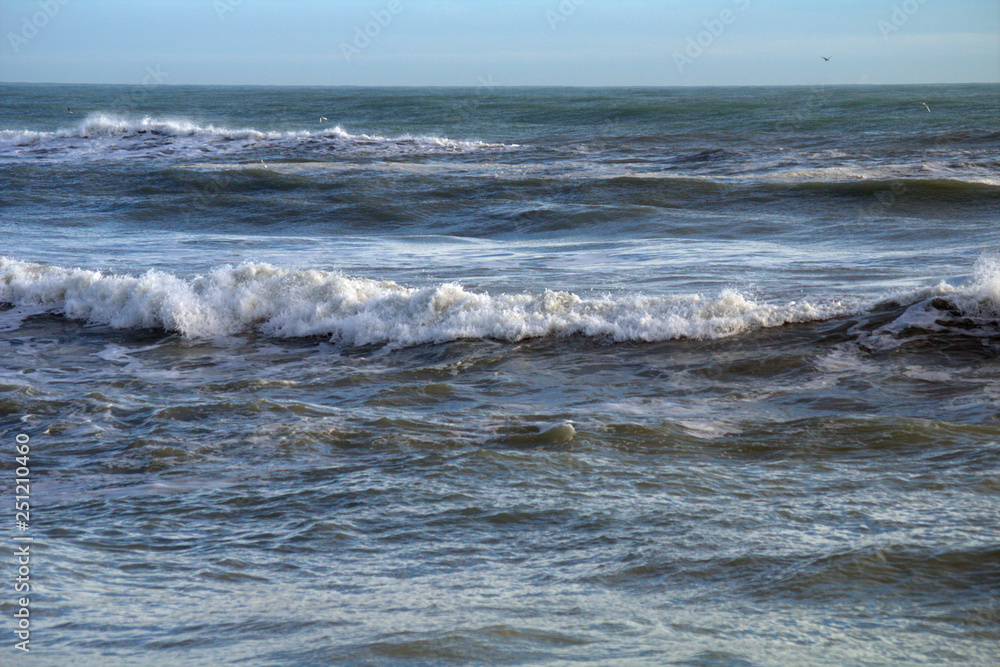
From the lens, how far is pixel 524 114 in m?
42.0

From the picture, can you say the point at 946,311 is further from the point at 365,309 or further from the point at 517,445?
the point at 365,309

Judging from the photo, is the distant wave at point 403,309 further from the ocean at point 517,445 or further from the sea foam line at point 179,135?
the sea foam line at point 179,135

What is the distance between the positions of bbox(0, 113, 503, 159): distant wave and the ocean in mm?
14784

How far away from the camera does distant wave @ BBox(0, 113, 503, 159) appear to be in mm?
29297

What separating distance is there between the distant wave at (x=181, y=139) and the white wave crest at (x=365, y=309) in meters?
18.5

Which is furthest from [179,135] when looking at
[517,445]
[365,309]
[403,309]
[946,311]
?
[517,445]

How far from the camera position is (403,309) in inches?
340

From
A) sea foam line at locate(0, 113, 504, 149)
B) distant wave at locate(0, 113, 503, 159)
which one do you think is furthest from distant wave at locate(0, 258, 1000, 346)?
sea foam line at locate(0, 113, 504, 149)

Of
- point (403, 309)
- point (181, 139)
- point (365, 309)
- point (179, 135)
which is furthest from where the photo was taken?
point (179, 135)

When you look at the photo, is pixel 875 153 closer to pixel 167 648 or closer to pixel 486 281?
pixel 486 281

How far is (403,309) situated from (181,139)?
84.6 feet

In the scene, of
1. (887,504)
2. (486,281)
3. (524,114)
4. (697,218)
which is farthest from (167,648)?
(524,114)

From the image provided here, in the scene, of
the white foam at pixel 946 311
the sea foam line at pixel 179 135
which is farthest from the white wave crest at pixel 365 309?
the sea foam line at pixel 179 135

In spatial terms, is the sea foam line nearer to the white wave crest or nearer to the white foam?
the white wave crest
